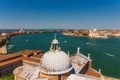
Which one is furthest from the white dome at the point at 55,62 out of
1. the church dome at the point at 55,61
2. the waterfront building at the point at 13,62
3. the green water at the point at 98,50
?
the green water at the point at 98,50

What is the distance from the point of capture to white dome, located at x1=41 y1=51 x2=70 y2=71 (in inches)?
547

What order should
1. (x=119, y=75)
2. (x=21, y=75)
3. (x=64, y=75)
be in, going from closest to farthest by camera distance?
(x=64, y=75) → (x=21, y=75) → (x=119, y=75)

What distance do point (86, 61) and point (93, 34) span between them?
98305 millimetres

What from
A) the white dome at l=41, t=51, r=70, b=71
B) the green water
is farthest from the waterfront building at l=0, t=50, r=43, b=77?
the white dome at l=41, t=51, r=70, b=71

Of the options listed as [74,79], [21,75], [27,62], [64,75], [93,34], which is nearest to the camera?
[74,79]

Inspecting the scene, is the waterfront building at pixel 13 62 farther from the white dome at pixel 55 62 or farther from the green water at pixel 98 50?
the white dome at pixel 55 62

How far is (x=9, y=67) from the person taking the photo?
2950cm

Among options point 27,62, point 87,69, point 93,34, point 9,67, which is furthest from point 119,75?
point 93,34

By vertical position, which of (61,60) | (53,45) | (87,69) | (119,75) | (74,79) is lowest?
(119,75)

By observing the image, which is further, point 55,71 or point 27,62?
point 27,62

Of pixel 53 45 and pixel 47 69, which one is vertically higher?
pixel 53 45

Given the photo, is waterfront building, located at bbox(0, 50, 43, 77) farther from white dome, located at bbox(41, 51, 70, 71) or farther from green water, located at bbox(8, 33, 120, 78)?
white dome, located at bbox(41, 51, 70, 71)

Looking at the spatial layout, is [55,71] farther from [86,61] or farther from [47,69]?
[86,61]

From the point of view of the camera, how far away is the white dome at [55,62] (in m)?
13.9
